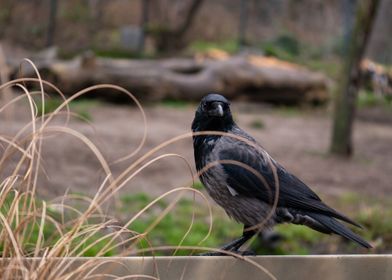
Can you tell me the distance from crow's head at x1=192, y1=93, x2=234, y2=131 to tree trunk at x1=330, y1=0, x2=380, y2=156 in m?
6.38

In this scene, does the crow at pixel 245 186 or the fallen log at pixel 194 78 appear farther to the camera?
the fallen log at pixel 194 78

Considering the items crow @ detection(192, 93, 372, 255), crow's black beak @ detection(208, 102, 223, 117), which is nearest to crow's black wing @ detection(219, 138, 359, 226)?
crow @ detection(192, 93, 372, 255)

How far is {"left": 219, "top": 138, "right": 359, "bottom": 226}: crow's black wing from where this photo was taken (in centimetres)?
294

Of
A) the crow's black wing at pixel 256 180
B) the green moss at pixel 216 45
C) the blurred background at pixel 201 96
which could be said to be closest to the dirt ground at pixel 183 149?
the blurred background at pixel 201 96

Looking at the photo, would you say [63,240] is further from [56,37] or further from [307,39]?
[307,39]

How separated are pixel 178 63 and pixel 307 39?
48.3 ft

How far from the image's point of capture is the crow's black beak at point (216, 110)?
9.53ft

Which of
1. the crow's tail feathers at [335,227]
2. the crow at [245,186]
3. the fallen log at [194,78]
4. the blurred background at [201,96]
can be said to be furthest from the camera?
the fallen log at [194,78]

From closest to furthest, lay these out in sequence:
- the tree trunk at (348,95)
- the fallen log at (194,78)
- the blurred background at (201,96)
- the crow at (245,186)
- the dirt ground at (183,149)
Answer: the crow at (245,186), the blurred background at (201,96), the dirt ground at (183,149), the tree trunk at (348,95), the fallen log at (194,78)

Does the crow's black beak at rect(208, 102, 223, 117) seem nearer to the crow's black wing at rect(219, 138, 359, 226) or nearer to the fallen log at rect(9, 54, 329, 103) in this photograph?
the crow's black wing at rect(219, 138, 359, 226)

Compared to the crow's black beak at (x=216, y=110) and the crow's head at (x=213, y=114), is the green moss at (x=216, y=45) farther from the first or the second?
the crow's black beak at (x=216, y=110)

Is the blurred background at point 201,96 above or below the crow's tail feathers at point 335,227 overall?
below

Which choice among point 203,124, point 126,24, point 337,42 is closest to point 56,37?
point 126,24

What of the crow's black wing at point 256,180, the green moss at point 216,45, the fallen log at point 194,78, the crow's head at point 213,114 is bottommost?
the green moss at point 216,45
